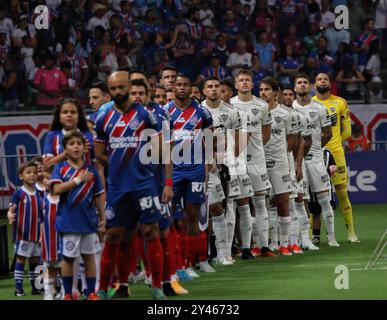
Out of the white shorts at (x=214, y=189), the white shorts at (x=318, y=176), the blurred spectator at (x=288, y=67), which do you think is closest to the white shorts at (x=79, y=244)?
the white shorts at (x=214, y=189)

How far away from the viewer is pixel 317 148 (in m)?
17.2

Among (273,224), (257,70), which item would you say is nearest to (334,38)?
(257,70)

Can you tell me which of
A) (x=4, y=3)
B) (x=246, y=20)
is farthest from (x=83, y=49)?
(x=246, y=20)

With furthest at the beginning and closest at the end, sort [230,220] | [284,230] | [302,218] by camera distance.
Result: [302,218], [284,230], [230,220]

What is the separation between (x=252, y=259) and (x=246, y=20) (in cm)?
1188

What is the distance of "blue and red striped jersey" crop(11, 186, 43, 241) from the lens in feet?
42.9

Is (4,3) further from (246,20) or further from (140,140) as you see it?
(140,140)

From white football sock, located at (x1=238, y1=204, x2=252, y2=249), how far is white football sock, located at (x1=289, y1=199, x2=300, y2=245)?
109 cm

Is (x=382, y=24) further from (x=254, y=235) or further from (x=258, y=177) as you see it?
(x=258, y=177)

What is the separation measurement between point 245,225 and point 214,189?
1006mm

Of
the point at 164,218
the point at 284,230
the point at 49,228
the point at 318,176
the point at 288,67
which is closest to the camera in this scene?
the point at 164,218

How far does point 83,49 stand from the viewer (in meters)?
24.5

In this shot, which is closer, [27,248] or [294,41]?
[27,248]

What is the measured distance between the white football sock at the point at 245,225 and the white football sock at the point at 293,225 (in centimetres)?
109
